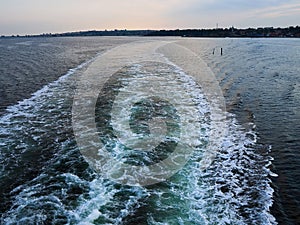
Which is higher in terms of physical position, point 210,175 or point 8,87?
point 8,87

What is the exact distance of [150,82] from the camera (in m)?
25.0

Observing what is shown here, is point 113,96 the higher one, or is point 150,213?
point 113,96

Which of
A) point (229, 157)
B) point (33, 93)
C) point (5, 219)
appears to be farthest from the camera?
point (33, 93)

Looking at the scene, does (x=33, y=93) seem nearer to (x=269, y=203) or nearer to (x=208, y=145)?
(x=208, y=145)

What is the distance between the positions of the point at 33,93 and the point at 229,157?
55.5ft

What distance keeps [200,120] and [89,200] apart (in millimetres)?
9260

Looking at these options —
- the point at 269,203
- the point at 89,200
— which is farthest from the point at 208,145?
the point at 89,200

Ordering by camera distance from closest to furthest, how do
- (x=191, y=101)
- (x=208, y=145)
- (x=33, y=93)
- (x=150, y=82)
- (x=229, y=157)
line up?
(x=229, y=157) → (x=208, y=145) → (x=191, y=101) → (x=33, y=93) → (x=150, y=82)

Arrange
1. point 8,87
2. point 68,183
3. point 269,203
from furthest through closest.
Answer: point 8,87 < point 68,183 < point 269,203

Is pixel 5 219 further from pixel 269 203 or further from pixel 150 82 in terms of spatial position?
pixel 150 82

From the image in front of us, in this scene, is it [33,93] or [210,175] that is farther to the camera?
[33,93]

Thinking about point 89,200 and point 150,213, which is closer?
point 150,213

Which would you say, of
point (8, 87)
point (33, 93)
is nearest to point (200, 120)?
point (33, 93)

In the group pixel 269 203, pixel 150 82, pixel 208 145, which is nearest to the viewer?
pixel 269 203
